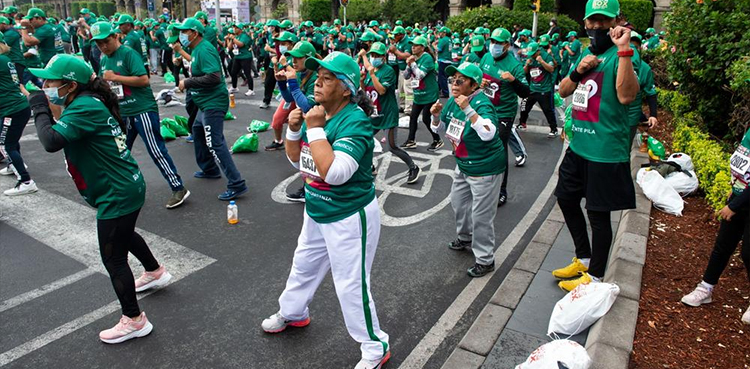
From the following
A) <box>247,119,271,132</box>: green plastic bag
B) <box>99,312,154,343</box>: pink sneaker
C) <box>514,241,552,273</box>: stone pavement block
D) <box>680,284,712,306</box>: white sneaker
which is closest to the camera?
<box>99,312,154,343</box>: pink sneaker

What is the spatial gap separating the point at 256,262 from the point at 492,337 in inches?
92.4

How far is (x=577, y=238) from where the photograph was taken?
4613 millimetres

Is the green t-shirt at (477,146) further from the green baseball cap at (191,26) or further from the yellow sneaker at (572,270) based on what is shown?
the green baseball cap at (191,26)

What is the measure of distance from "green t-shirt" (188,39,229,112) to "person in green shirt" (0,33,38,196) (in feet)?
7.02

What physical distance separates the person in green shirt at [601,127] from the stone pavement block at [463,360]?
127cm

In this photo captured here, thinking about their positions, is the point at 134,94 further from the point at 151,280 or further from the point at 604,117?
the point at 604,117

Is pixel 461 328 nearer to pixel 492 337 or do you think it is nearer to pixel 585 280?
pixel 492 337

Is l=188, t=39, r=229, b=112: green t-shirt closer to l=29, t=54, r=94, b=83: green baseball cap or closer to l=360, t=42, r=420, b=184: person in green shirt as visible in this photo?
l=360, t=42, r=420, b=184: person in green shirt

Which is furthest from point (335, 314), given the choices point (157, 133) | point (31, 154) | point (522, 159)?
point (31, 154)

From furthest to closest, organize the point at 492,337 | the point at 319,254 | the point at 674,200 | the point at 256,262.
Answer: the point at 674,200 → the point at 256,262 → the point at 492,337 → the point at 319,254

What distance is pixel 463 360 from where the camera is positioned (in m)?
3.55

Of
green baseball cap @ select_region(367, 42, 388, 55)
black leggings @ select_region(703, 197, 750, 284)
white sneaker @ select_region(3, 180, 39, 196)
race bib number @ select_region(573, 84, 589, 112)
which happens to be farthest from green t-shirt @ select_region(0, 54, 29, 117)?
black leggings @ select_region(703, 197, 750, 284)

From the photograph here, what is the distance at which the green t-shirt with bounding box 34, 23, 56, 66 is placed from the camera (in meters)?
11.4

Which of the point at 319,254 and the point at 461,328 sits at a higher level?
the point at 319,254
